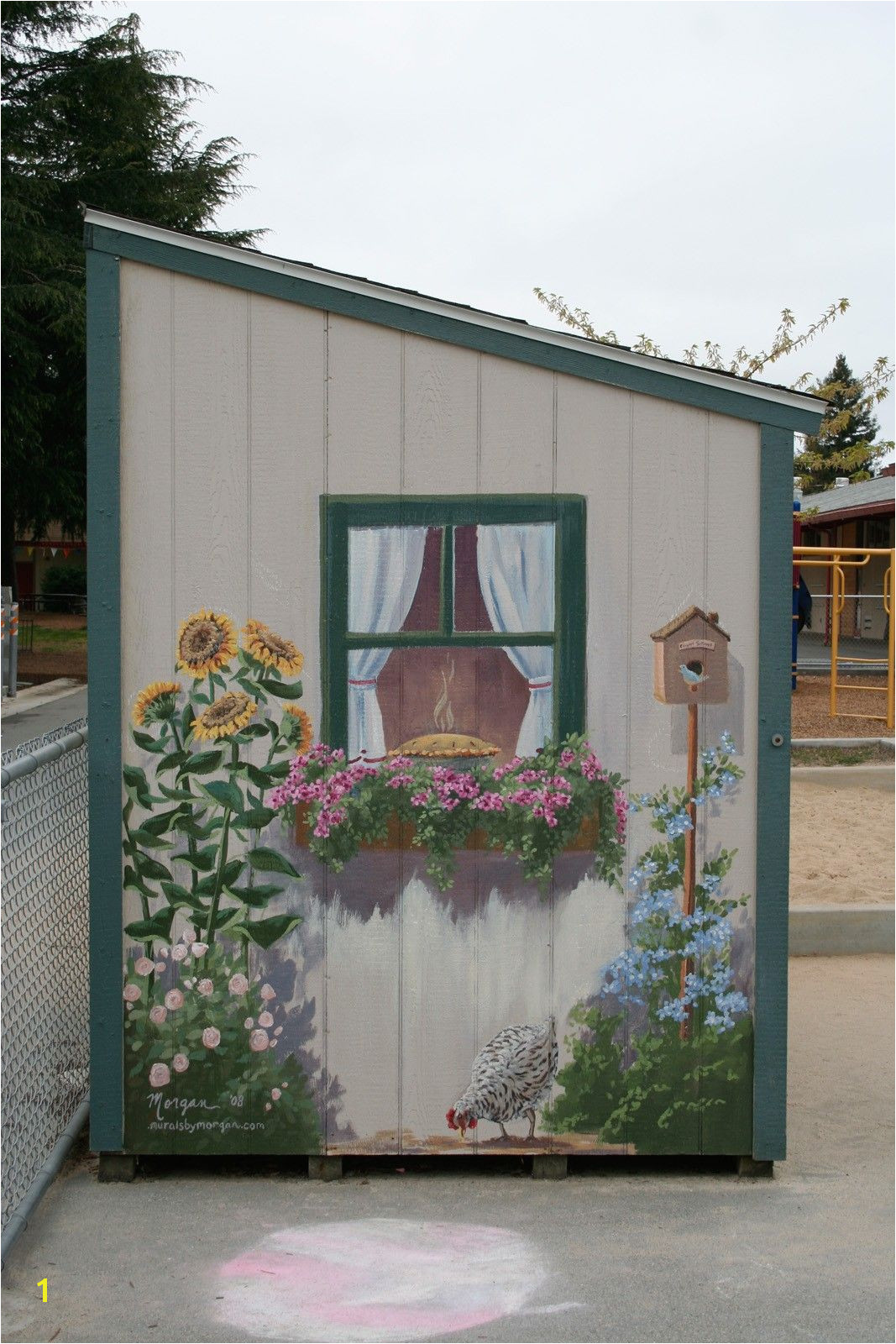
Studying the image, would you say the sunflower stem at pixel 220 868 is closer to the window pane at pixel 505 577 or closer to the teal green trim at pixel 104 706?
the teal green trim at pixel 104 706

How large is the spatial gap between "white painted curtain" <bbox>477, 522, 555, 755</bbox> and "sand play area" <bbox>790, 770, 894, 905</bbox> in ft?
14.9

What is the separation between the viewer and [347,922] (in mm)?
4363

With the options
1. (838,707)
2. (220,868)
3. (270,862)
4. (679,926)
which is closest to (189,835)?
(220,868)

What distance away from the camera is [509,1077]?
435 centimetres

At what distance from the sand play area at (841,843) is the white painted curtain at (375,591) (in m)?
4.75

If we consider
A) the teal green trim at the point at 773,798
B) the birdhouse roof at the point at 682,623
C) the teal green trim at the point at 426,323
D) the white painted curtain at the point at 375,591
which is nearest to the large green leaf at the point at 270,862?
the white painted curtain at the point at 375,591

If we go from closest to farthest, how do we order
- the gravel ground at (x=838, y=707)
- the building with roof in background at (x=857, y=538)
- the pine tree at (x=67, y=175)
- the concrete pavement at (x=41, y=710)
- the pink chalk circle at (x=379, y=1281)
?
the pink chalk circle at (x=379, y=1281) < the gravel ground at (x=838, y=707) < the concrete pavement at (x=41, y=710) < the pine tree at (x=67, y=175) < the building with roof in background at (x=857, y=538)

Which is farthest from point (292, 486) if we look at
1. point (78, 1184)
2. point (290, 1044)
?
point (78, 1184)

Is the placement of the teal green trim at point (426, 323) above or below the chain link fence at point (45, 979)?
above

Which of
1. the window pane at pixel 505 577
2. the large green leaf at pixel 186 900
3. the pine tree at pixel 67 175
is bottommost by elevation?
the large green leaf at pixel 186 900

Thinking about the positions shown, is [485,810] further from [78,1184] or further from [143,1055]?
[78,1184]

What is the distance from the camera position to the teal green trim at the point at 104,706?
14.0 ft

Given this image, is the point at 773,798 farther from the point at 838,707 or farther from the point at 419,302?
the point at 838,707

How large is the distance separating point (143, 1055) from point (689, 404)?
2.79m
